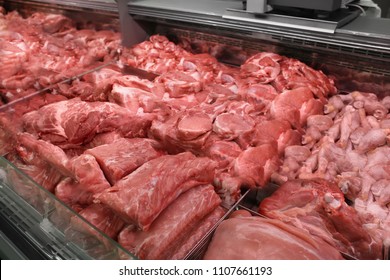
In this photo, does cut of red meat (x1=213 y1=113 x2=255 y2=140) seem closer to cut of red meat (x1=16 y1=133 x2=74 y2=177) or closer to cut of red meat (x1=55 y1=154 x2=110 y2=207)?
cut of red meat (x1=55 y1=154 x2=110 y2=207)

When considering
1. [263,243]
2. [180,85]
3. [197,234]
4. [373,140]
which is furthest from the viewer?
[180,85]

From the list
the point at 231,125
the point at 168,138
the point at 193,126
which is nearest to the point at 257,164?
the point at 231,125

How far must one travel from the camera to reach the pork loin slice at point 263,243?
1547mm

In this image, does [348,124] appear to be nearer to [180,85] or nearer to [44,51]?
[180,85]

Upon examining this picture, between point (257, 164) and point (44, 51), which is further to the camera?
point (44, 51)

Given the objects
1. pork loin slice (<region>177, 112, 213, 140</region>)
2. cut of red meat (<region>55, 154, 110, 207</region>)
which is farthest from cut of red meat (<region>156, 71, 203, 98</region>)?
cut of red meat (<region>55, 154, 110, 207</region>)

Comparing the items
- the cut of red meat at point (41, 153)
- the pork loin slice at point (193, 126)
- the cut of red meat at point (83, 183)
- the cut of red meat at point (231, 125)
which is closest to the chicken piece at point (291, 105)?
the cut of red meat at point (231, 125)

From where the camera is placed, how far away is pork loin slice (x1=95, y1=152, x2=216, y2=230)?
163 cm

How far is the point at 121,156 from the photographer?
202cm

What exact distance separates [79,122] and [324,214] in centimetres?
165

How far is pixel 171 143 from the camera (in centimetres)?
238

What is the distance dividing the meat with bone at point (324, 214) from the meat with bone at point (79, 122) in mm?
1118

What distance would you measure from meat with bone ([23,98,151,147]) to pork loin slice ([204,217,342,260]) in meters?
1.11

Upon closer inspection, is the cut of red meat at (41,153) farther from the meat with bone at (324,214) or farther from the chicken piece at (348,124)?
the chicken piece at (348,124)
